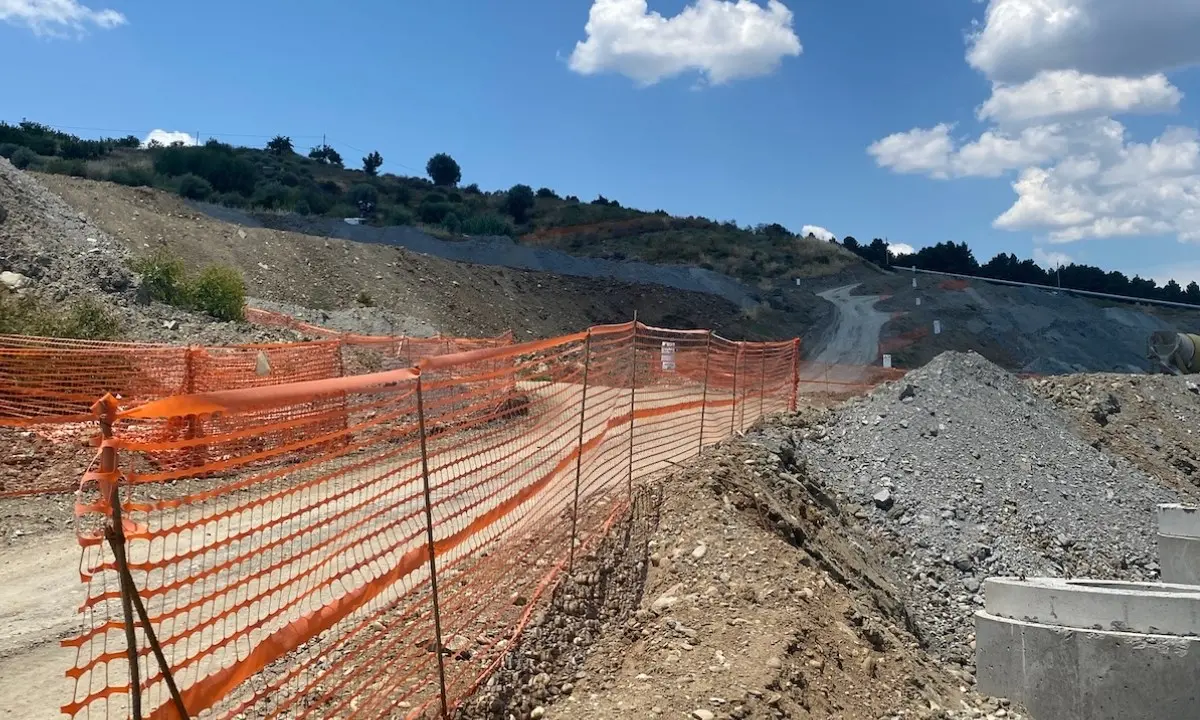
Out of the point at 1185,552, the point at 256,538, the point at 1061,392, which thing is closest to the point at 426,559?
the point at 256,538

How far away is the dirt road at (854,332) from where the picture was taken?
42.9m

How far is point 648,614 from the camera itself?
6492mm

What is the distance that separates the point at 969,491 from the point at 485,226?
56546mm

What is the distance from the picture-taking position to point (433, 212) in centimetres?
7075

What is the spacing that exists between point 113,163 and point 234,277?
4914 cm

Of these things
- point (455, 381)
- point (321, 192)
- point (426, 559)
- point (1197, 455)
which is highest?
point (321, 192)

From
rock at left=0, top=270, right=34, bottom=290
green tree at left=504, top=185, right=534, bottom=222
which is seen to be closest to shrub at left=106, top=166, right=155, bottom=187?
green tree at left=504, top=185, right=534, bottom=222

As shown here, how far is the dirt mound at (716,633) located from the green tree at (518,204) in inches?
2948

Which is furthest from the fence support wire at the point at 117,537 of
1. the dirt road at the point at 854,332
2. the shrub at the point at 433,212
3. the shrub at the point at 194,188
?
the shrub at the point at 433,212

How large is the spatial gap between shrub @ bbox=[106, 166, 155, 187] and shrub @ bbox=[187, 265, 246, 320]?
126 ft

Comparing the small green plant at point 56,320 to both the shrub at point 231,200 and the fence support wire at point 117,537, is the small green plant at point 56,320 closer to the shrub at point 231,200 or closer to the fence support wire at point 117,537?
the fence support wire at point 117,537

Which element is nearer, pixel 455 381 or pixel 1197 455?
pixel 455 381

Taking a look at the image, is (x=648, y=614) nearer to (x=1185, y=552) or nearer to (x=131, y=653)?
(x=131, y=653)

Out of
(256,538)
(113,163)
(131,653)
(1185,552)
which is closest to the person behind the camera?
(131,653)
